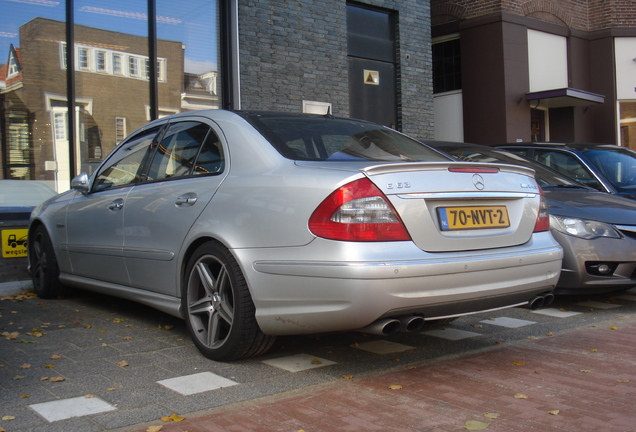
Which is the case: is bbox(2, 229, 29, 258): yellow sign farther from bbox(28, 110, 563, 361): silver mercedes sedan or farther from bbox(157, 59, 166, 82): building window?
bbox(157, 59, 166, 82): building window

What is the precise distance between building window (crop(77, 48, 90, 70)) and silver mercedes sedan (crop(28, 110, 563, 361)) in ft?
17.1

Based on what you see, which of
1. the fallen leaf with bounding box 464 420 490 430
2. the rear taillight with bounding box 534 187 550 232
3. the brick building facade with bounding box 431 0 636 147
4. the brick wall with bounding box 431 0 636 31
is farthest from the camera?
the brick wall with bounding box 431 0 636 31

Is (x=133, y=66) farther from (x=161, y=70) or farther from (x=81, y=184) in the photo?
(x=81, y=184)

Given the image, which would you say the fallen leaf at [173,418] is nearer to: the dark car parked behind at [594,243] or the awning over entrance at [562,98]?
the dark car parked behind at [594,243]

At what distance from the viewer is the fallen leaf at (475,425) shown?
310 cm

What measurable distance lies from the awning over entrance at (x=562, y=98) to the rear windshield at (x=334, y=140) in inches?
478

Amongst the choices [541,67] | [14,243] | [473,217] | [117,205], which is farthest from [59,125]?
[541,67]

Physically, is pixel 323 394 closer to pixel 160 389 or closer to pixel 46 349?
pixel 160 389

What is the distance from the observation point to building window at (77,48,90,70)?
382 inches

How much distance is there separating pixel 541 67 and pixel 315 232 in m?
15.3

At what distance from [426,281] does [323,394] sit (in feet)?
2.56

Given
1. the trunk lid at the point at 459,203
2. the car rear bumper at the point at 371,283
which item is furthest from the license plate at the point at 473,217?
the car rear bumper at the point at 371,283

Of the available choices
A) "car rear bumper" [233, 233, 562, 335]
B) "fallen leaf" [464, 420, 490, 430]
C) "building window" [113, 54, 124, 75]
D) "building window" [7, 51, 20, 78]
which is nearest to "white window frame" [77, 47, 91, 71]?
"building window" [113, 54, 124, 75]

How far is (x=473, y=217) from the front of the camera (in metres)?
3.86
